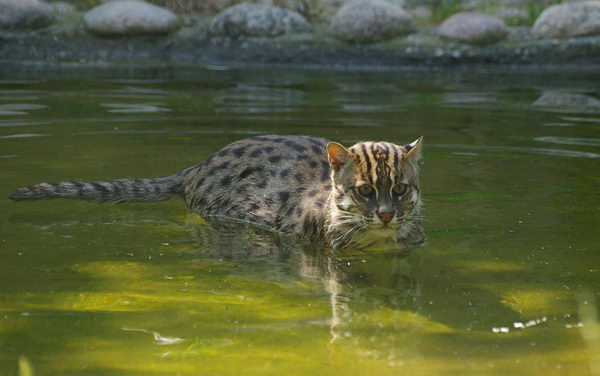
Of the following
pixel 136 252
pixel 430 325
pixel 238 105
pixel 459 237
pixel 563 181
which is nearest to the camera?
pixel 430 325

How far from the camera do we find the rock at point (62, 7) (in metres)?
20.1

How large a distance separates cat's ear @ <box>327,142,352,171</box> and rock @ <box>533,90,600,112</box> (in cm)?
771

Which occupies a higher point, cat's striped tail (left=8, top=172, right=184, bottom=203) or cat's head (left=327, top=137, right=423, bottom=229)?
cat's head (left=327, top=137, right=423, bottom=229)

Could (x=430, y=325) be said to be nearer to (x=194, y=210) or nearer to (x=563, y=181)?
(x=194, y=210)

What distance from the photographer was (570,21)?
18484 millimetres

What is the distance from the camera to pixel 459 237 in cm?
725

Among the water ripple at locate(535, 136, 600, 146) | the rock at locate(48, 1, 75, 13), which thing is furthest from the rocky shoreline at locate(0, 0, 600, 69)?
the water ripple at locate(535, 136, 600, 146)

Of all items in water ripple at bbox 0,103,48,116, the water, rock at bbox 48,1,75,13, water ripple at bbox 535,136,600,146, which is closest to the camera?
the water

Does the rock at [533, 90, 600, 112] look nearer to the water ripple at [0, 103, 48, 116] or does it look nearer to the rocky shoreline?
the rocky shoreline

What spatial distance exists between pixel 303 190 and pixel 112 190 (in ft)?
5.39

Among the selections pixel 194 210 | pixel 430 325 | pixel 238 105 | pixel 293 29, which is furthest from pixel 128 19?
pixel 430 325

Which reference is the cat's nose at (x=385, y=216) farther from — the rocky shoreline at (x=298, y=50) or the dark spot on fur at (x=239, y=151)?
the rocky shoreline at (x=298, y=50)

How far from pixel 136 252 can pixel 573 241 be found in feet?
9.82

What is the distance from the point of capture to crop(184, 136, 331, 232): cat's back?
25.0 ft
